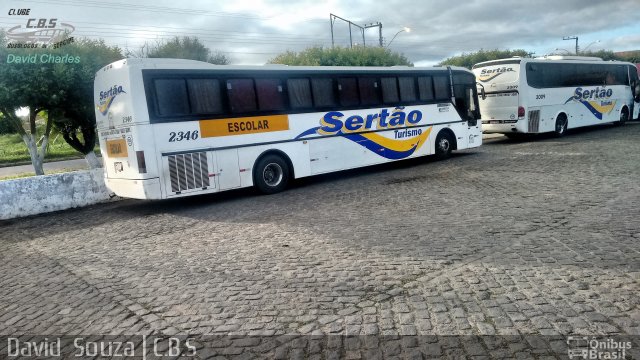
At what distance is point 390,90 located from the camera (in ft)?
45.1

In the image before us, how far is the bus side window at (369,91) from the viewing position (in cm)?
1307

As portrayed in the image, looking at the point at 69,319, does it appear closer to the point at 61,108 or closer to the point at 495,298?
the point at 495,298

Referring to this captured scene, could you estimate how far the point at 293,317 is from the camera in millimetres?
3988

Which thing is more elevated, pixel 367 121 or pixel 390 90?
pixel 390 90

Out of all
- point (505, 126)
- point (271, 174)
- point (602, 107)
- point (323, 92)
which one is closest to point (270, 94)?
point (323, 92)

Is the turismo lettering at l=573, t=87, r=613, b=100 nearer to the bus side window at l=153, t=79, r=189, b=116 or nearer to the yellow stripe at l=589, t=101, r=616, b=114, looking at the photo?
the yellow stripe at l=589, t=101, r=616, b=114

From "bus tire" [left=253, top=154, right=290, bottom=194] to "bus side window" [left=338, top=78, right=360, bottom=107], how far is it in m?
2.57

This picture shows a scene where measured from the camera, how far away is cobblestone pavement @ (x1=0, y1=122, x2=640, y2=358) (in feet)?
12.8

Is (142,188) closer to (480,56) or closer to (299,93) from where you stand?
(299,93)

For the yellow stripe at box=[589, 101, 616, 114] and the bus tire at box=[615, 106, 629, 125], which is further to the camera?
the bus tire at box=[615, 106, 629, 125]

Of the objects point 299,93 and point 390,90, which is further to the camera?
point 390,90

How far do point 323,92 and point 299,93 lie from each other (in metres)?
0.79

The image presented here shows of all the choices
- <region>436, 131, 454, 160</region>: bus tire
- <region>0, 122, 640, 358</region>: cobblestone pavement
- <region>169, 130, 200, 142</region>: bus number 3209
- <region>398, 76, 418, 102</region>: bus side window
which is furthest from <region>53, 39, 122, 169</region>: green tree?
<region>436, 131, 454, 160</region>: bus tire

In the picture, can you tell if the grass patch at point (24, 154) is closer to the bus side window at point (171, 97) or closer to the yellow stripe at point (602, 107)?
the bus side window at point (171, 97)
